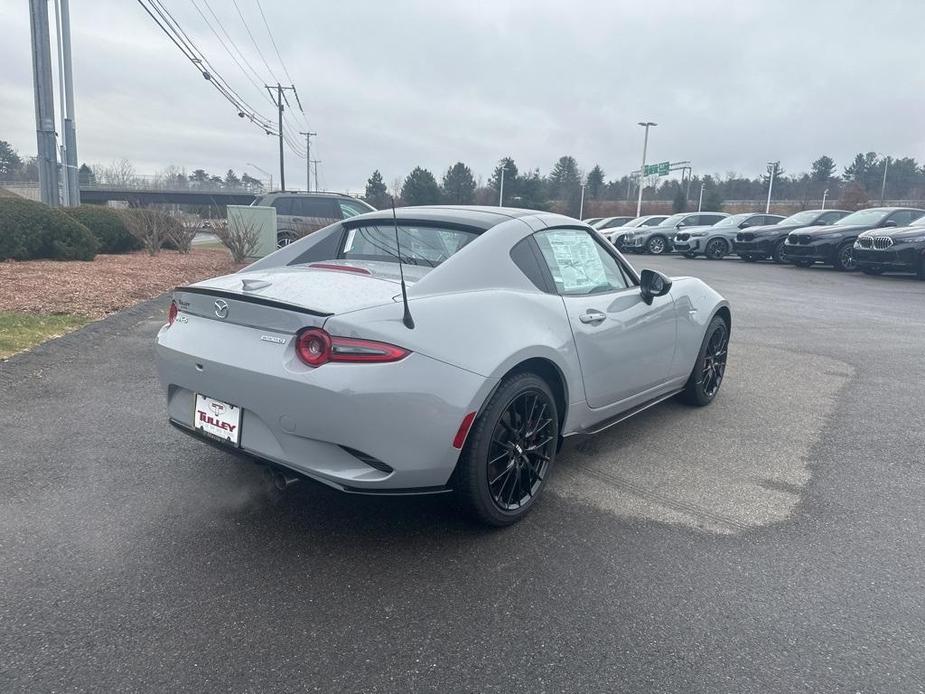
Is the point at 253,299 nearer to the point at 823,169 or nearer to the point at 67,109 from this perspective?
the point at 67,109

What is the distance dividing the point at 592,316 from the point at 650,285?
2.51 feet

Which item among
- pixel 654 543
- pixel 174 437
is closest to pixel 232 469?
pixel 174 437

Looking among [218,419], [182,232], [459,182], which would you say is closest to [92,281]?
[182,232]

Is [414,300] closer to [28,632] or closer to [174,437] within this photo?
[28,632]

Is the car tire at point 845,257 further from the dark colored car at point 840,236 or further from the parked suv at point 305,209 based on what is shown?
the parked suv at point 305,209

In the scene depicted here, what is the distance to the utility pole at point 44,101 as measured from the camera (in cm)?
1512

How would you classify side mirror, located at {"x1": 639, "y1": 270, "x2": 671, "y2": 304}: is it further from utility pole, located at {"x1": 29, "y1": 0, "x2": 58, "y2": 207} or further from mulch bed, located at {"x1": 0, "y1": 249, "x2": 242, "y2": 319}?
utility pole, located at {"x1": 29, "y1": 0, "x2": 58, "y2": 207}

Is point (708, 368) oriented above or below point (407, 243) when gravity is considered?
below

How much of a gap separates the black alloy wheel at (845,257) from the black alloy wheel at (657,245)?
818cm

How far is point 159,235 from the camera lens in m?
15.9

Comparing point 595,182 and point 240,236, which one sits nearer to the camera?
point 240,236

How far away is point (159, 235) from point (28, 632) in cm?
1526

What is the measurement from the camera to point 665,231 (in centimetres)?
2531

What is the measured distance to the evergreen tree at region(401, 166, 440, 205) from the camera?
132ft
